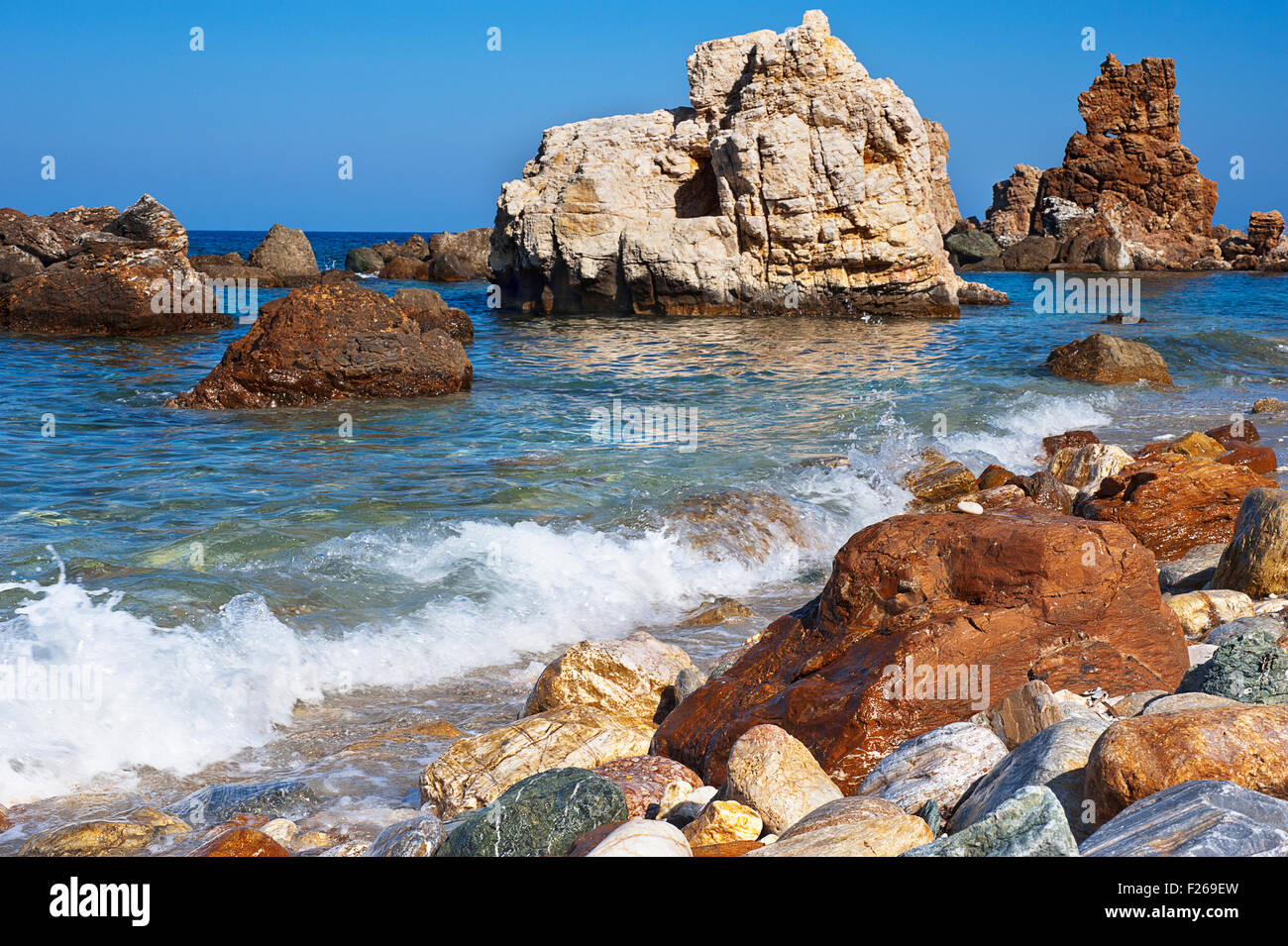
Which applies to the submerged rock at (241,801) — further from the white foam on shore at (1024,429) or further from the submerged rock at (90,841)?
the white foam on shore at (1024,429)

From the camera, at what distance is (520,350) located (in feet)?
68.3

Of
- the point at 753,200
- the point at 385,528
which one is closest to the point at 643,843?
the point at 385,528

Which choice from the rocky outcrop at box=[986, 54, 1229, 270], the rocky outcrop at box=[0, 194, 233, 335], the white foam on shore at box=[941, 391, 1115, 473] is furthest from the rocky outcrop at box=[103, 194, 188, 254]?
the rocky outcrop at box=[986, 54, 1229, 270]

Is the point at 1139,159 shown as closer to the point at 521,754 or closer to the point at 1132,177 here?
the point at 1132,177

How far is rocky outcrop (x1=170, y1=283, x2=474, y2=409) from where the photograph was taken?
510 inches

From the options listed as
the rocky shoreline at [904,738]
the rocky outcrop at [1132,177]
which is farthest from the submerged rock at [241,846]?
the rocky outcrop at [1132,177]

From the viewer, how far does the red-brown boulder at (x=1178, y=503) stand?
25.9 ft

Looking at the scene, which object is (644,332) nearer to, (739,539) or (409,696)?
(739,539)

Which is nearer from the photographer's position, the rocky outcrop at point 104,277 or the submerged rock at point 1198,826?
the submerged rock at point 1198,826

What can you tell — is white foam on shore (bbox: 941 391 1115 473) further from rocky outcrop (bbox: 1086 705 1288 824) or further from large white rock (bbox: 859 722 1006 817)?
rocky outcrop (bbox: 1086 705 1288 824)

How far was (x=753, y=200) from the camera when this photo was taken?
2569cm

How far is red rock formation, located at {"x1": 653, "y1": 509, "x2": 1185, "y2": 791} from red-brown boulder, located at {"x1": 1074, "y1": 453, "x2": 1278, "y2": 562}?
12.9ft

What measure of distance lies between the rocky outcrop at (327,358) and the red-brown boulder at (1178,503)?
8.99 metres

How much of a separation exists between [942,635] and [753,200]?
22.9 metres
